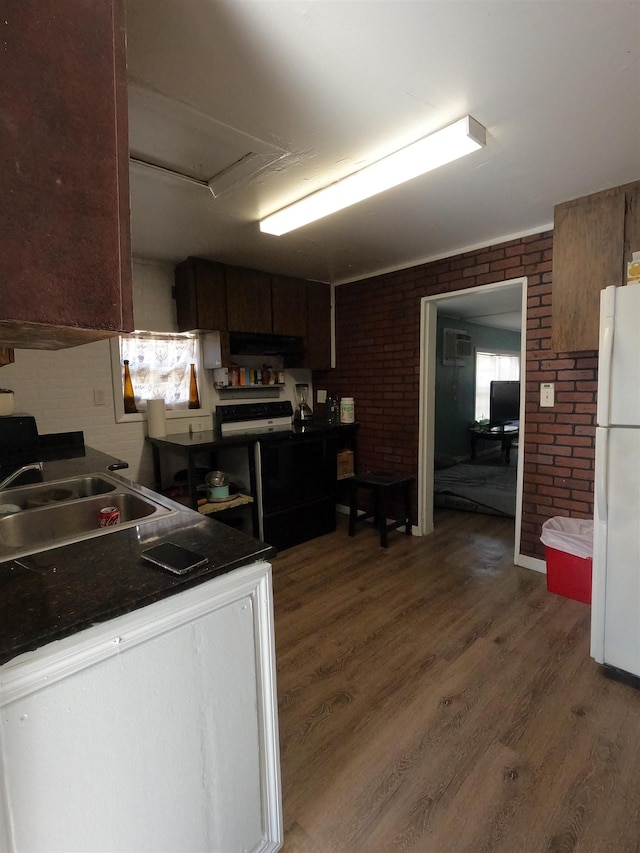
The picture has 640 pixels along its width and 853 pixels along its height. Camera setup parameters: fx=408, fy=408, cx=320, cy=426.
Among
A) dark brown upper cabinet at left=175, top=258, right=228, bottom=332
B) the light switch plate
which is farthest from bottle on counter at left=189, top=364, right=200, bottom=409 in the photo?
the light switch plate

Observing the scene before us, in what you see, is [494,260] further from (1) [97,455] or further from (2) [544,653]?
(1) [97,455]

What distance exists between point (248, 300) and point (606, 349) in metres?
2.59

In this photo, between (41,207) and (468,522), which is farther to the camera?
(468,522)

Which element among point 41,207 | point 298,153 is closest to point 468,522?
point 298,153

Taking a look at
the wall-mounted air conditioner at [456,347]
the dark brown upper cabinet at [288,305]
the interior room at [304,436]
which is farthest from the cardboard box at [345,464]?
the wall-mounted air conditioner at [456,347]

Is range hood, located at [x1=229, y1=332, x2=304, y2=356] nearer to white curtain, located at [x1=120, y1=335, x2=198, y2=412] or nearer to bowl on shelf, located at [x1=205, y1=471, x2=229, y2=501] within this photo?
white curtain, located at [x1=120, y1=335, x2=198, y2=412]

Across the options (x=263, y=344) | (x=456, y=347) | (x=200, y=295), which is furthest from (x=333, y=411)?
(x=456, y=347)

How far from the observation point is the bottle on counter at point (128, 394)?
10.3ft

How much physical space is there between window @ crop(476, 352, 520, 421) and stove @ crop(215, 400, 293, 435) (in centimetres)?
376

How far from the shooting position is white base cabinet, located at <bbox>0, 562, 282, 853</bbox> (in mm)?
757

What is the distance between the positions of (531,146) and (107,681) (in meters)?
2.40

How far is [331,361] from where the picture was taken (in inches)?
165

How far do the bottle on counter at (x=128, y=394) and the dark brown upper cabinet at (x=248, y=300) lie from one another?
859 mm

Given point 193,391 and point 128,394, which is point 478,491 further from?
point 128,394
